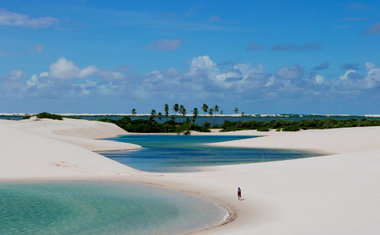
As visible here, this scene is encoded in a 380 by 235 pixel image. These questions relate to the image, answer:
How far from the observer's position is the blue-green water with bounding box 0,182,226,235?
768 inches

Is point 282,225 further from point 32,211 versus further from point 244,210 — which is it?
point 32,211

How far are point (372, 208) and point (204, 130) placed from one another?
123489mm

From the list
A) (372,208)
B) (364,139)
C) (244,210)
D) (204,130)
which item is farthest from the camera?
(204,130)

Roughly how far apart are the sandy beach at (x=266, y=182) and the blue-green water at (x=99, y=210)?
1728 millimetres

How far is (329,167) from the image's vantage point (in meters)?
37.6

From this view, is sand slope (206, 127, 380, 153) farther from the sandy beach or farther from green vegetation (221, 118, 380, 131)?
green vegetation (221, 118, 380, 131)

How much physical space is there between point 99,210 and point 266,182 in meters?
13.1

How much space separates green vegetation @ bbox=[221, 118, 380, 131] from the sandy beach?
74.4m

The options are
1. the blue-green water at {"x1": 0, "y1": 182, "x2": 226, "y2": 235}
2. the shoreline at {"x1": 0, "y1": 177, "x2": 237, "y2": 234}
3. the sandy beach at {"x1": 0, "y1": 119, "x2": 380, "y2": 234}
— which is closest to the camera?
the sandy beach at {"x1": 0, "y1": 119, "x2": 380, "y2": 234}

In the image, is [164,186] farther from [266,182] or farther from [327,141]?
[327,141]

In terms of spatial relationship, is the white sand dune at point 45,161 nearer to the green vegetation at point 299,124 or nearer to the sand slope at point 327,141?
the sand slope at point 327,141

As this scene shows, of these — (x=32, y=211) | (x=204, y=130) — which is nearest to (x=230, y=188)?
(x=32, y=211)

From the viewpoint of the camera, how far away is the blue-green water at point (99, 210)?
19.5m

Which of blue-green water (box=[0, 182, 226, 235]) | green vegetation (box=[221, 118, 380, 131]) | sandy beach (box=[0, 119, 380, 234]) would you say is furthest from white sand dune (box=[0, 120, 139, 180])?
green vegetation (box=[221, 118, 380, 131])
